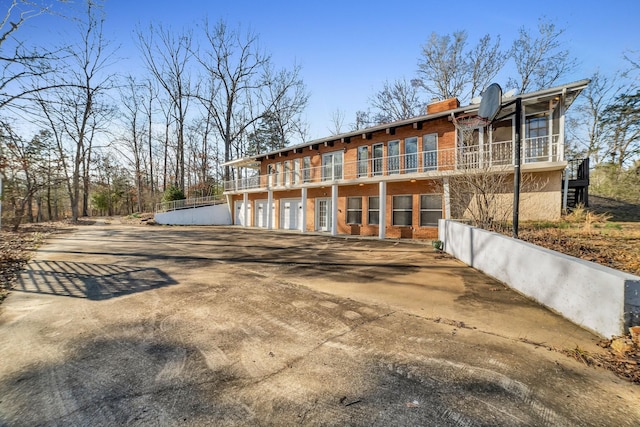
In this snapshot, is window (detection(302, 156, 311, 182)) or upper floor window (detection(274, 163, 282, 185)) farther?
upper floor window (detection(274, 163, 282, 185))

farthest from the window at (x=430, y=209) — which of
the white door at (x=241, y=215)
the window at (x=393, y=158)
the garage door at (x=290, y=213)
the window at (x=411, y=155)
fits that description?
the white door at (x=241, y=215)

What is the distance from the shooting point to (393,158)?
1416 cm

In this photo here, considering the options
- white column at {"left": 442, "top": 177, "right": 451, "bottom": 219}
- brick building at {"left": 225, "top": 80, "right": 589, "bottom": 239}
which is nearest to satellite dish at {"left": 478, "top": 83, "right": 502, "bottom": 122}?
brick building at {"left": 225, "top": 80, "right": 589, "bottom": 239}

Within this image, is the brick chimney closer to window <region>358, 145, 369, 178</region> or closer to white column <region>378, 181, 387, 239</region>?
window <region>358, 145, 369, 178</region>

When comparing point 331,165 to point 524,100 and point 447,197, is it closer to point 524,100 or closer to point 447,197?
point 447,197

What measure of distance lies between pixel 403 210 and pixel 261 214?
40.7 feet

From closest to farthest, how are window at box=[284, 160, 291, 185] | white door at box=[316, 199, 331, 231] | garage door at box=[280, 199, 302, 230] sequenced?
white door at box=[316, 199, 331, 231]
garage door at box=[280, 199, 302, 230]
window at box=[284, 160, 291, 185]

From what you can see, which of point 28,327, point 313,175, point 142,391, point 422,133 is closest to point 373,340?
point 142,391

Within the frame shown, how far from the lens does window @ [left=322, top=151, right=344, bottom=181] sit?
652 inches

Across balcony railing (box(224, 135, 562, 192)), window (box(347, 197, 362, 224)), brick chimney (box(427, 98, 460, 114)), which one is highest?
brick chimney (box(427, 98, 460, 114))

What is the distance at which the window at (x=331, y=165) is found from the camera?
16562mm

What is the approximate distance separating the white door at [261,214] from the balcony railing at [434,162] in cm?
213

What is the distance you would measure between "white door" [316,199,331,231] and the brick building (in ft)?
0.21

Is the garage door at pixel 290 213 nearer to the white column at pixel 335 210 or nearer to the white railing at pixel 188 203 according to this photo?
the white column at pixel 335 210
